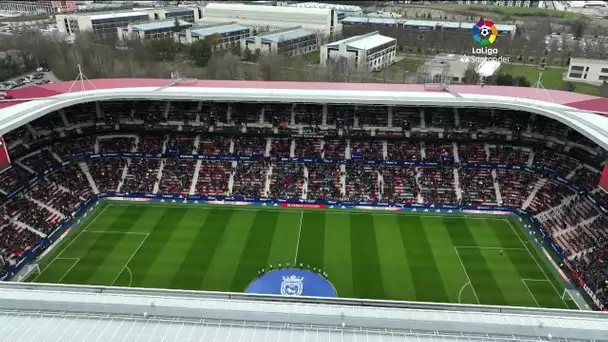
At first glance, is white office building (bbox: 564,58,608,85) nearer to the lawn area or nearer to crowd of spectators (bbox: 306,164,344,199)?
the lawn area

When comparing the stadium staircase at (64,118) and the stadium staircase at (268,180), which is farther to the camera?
the stadium staircase at (64,118)

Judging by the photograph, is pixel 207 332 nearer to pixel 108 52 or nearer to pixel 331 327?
pixel 331 327

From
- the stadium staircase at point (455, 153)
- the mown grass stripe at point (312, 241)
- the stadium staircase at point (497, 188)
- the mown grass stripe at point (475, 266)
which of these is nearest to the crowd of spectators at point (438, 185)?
the stadium staircase at point (455, 153)

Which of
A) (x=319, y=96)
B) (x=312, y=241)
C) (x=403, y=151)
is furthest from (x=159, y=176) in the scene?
(x=403, y=151)

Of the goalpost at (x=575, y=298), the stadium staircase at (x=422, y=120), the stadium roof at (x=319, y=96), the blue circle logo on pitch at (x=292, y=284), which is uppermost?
the stadium roof at (x=319, y=96)

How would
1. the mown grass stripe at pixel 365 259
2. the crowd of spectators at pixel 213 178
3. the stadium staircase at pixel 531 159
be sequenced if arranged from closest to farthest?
the mown grass stripe at pixel 365 259, the stadium staircase at pixel 531 159, the crowd of spectators at pixel 213 178

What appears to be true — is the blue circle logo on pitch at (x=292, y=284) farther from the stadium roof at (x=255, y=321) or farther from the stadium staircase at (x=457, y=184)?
the stadium staircase at (x=457, y=184)

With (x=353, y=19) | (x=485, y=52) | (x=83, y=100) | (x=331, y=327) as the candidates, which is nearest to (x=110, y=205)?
(x=83, y=100)

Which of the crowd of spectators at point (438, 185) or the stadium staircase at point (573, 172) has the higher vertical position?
the stadium staircase at point (573, 172)
